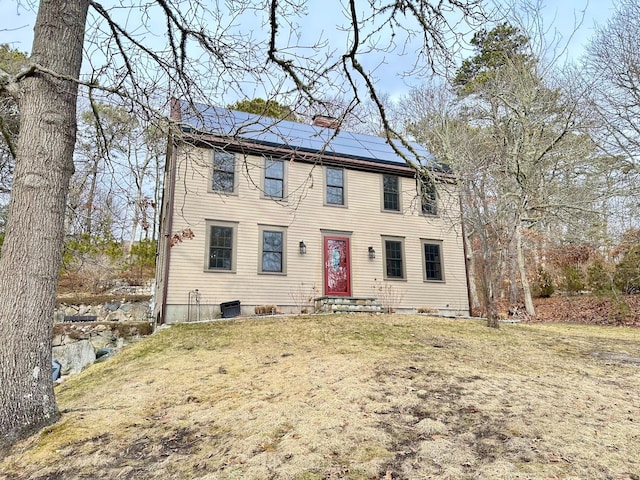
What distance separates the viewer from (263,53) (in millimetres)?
4027

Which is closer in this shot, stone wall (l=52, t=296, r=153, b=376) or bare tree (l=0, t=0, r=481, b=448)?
bare tree (l=0, t=0, r=481, b=448)

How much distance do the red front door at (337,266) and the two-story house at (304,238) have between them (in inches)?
1.2

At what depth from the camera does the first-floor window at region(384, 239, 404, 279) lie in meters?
12.0

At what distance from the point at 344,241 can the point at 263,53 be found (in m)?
8.04

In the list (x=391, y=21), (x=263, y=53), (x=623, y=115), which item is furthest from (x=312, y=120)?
(x=623, y=115)

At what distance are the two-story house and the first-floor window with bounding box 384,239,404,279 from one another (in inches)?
1.3

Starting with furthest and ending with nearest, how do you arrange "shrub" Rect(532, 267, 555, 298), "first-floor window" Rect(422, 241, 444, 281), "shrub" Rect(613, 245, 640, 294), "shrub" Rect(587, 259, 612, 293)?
"shrub" Rect(532, 267, 555, 298) → "shrub" Rect(613, 245, 640, 294) → "shrub" Rect(587, 259, 612, 293) → "first-floor window" Rect(422, 241, 444, 281)

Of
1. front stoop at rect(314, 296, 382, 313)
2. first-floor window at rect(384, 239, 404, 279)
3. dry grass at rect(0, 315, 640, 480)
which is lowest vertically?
dry grass at rect(0, 315, 640, 480)

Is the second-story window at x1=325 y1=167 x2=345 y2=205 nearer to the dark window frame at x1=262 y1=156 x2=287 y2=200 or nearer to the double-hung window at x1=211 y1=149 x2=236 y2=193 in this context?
the dark window frame at x1=262 y1=156 x2=287 y2=200

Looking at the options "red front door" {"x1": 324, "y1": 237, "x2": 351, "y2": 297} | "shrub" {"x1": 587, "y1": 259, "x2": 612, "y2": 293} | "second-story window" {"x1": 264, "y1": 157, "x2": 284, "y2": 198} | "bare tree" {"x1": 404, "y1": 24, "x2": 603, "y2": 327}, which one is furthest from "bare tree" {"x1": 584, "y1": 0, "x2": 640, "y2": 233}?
"second-story window" {"x1": 264, "y1": 157, "x2": 284, "y2": 198}

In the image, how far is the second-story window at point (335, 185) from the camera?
470 inches

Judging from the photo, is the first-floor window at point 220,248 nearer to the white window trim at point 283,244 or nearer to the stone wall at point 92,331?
the white window trim at point 283,244

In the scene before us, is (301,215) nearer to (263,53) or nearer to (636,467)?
(263,53)

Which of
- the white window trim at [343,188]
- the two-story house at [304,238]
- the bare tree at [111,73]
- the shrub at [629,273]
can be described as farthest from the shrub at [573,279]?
the bare tree at [111,73]
